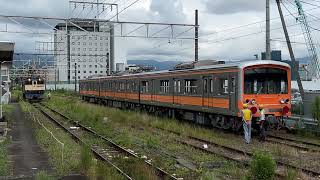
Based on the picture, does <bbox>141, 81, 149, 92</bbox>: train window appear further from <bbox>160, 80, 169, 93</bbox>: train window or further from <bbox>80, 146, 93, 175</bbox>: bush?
<bbox>80, 146, 93, 175</bbox>: bush

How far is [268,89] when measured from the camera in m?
19.1

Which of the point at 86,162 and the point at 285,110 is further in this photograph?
the point at 285,110

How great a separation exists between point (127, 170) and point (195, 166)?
208 centimetres

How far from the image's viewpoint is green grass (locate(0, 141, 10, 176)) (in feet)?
37.9

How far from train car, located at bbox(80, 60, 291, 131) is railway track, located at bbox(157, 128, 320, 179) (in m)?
1.90

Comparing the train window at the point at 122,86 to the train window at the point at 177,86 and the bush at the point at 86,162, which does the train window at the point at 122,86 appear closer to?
the train window at the point at 177,86

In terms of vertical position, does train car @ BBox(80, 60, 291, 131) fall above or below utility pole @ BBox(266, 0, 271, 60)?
below

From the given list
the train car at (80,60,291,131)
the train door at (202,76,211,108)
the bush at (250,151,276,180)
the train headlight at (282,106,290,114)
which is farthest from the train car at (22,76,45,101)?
the bush at (250,151,276,180)

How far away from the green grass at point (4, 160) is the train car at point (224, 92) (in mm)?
8434

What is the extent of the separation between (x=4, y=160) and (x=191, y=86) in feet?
37.4

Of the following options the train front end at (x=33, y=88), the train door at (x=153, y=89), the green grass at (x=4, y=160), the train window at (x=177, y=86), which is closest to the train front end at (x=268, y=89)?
the train window at (x=177, y=86)

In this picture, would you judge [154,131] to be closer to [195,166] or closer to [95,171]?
[195,166]

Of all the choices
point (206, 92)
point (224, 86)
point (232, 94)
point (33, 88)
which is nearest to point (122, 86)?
point (206, 92)

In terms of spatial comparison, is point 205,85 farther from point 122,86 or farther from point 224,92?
point 122,86
